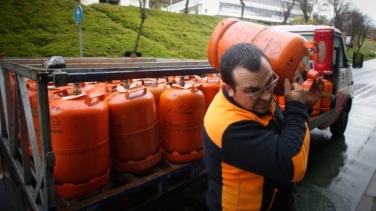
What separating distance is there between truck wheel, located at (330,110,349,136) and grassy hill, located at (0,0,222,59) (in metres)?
11.4

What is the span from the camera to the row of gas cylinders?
2059mm

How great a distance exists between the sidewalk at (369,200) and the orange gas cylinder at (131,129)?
2998 mm

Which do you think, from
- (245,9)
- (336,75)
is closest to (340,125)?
(336,75)

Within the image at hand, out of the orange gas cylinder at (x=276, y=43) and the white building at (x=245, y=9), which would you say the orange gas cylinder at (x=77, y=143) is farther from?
the white building at (x=245, y=9)

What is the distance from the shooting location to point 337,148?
590cm

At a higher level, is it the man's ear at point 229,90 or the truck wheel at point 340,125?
the man's ear at point 229,90

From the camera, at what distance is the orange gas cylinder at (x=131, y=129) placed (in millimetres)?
2357

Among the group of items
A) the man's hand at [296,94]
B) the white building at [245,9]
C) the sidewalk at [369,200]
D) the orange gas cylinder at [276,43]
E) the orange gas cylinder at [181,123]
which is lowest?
the sidewalk at [369,200]

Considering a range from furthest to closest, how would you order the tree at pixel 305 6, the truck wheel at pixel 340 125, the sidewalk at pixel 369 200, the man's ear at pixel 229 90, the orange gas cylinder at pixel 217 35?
1. the tree at pixel 305 6
2. the truck wheel at pixel 340 125
3. the sidewalk at pixel 369 200
4. the orange gas cylinder at pixel 217 35
5. the man's ear at pixel 229 90

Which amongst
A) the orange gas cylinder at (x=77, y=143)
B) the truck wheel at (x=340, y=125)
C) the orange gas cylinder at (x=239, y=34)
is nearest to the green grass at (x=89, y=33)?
the truck wheel at (x=340, y=125)

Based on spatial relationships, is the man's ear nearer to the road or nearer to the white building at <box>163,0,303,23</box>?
the road

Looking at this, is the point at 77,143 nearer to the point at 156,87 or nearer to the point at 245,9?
the point at 156,87

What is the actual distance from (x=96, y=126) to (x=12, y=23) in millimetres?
15235

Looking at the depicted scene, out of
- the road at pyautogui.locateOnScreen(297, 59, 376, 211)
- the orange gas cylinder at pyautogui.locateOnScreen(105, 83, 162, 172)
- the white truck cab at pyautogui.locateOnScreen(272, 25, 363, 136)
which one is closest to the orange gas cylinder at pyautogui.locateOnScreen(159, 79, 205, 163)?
the orange gas cylinder at pyautogui.locateOnScreen(105, 83, 162, 172)
